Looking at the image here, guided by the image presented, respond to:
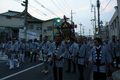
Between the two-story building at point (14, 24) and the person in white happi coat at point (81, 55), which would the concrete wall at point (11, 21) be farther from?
the person in white happi coat at point (81, 55)

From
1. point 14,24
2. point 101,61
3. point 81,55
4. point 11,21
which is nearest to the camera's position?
point 101,61

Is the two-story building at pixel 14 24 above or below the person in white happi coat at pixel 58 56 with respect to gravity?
above

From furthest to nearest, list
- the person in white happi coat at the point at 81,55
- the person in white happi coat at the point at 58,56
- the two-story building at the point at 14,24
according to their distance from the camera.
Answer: the two-story building at the point at 14,24
the person in white happi coat at the point at 81,55
the person in white happi coat at the point at 58,56

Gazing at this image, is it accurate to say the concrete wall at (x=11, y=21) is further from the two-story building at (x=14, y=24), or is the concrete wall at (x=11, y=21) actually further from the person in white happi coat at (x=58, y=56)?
the person in white happi coat at (x=58, y=56)

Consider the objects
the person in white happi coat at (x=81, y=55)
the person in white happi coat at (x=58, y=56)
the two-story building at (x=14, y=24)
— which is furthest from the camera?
the two-story building at (x=14, y=24)

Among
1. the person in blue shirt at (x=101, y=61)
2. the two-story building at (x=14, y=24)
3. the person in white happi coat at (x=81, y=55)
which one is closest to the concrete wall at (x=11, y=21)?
the two-story building at (x=14, y=24)

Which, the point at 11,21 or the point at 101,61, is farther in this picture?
the point at 11,21

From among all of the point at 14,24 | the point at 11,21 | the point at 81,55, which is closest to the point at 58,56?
the point at 81,55

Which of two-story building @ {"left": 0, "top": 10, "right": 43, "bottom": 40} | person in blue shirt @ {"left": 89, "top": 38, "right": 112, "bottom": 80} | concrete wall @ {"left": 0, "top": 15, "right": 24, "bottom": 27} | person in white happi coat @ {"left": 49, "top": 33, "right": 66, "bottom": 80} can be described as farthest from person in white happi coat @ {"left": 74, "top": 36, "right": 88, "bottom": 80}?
concrete wall @ {"left": 0, "top": 15, "right": 24, "bottom": 27}

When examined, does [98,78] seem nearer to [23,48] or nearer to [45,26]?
[23,48]

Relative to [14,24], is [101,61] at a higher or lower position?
lower

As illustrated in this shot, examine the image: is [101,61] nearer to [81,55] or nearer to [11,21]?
[81,55]

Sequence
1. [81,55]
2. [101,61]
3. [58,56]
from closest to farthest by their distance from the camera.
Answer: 1. [101,61]
2. [58,56]
3. [81,55]

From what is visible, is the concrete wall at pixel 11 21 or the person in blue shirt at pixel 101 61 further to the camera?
the concrete wall at pixel 11 21
